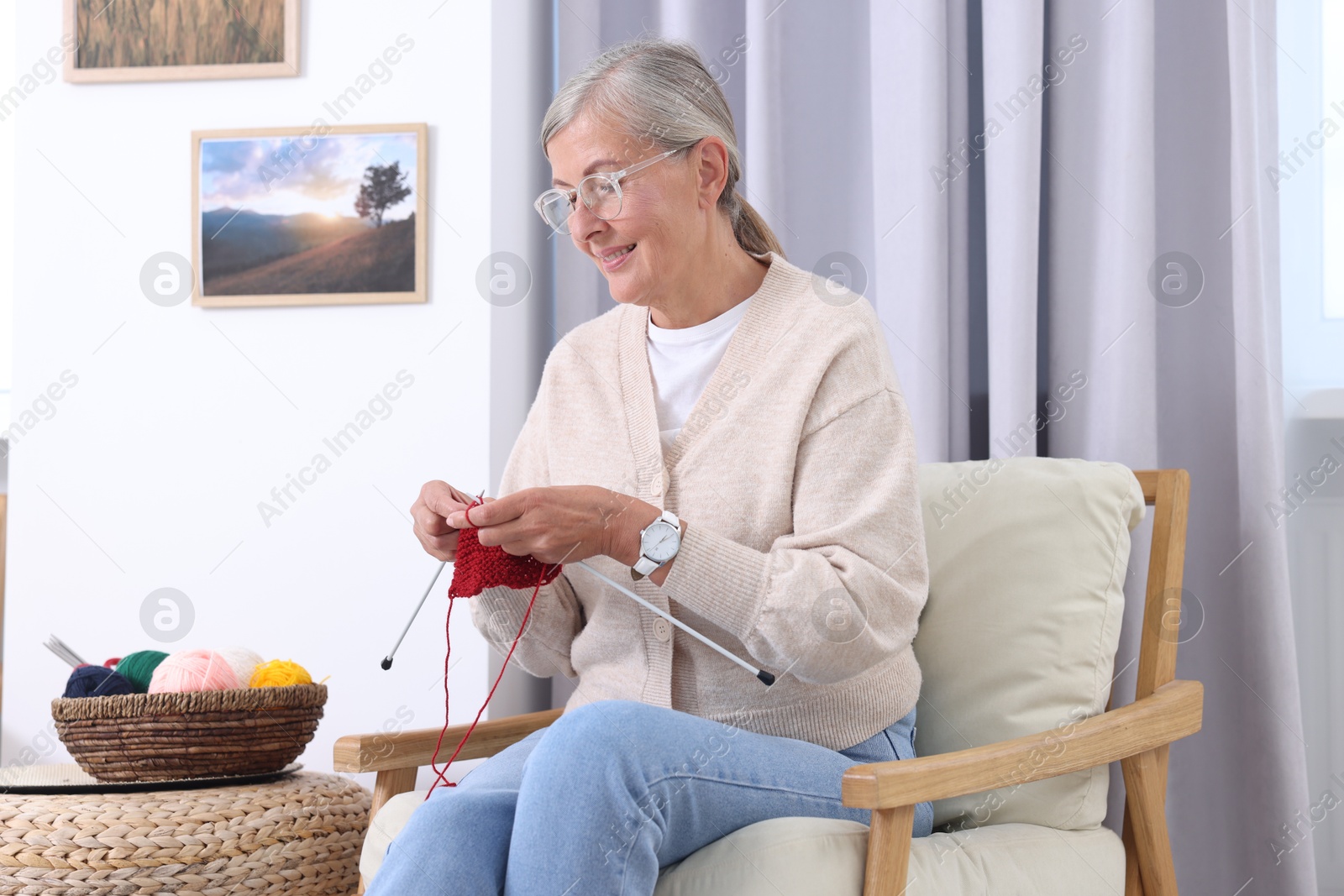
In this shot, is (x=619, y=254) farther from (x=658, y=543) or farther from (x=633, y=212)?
(x=658, y=543)

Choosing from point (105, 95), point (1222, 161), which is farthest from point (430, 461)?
point (1222, 161)

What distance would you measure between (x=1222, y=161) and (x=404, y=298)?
127cm

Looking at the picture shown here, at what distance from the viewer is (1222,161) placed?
1.66 m

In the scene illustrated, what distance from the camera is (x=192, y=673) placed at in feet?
4.50

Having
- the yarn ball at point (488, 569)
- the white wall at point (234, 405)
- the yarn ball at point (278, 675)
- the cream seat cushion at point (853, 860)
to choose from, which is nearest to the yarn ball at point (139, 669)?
the yarn ball at point (278, 675)

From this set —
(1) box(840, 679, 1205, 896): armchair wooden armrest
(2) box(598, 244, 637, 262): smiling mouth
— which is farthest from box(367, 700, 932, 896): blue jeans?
(2) box(598, 244, 637, 262): smiling mouth

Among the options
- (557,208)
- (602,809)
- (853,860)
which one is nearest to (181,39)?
(557,208)

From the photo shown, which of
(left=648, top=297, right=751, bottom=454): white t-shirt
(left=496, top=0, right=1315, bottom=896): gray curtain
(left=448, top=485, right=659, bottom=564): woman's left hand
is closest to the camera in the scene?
(left=448, top=485, right=659, bottom=564): woman's left hand

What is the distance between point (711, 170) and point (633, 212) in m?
0.13

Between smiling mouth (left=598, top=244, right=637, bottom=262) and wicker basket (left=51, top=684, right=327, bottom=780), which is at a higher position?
smiling mouth (left=598, top=244, right=637, bottom=262)

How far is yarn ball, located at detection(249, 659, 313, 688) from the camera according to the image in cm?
144

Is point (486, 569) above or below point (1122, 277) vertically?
below

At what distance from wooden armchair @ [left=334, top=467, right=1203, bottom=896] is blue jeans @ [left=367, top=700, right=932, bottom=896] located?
0.11 m

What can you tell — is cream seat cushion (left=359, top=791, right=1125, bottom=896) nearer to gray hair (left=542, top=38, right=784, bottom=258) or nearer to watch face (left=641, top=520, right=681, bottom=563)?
watch face (left=641, top=520, right=681, bottom=563)
